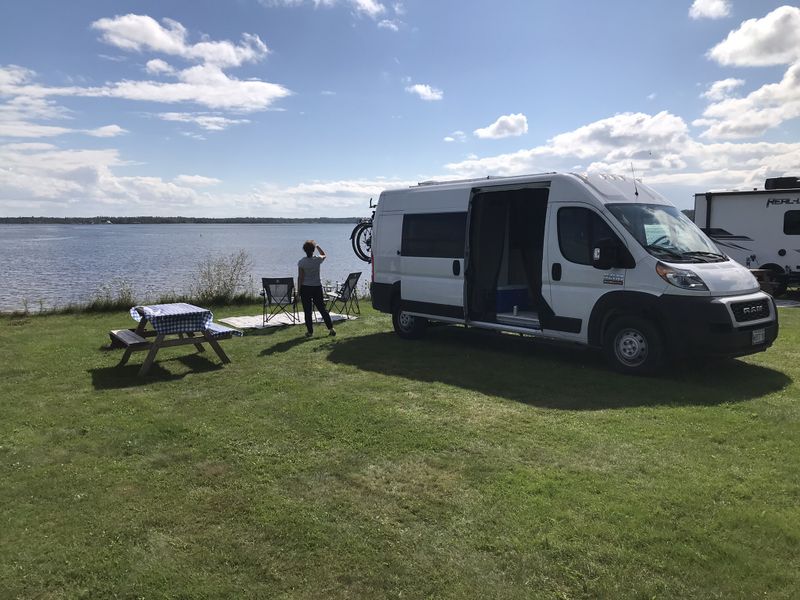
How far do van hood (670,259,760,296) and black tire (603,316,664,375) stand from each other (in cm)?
73

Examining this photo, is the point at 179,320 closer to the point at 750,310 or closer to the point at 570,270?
the point at 570,270

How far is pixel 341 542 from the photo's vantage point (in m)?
3.34

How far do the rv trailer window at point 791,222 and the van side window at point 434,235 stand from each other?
35.1 ft

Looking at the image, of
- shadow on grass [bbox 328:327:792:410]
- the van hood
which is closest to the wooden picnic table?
shadow on grass [bbox 328:327:792:410]

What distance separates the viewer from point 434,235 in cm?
925

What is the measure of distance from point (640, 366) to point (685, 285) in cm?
104

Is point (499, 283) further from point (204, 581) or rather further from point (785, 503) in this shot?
point (204, 581)

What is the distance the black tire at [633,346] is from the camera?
6734 mm

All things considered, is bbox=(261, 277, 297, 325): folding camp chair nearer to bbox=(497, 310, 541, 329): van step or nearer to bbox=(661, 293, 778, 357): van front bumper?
bbox=(497, 310, 541, 329): van step

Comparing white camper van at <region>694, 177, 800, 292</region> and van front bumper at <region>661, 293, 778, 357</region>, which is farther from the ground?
white camper van at <region>694, 177, 800, 292</region>

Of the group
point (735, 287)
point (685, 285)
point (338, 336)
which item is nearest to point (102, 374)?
point (338, 336)

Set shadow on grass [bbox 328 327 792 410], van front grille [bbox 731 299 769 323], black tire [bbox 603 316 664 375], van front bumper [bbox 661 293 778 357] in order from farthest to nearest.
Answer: black tire [bbox 603 316 664 375] → van front grille [bbox 731 299 769 323] → van front bumper [bbox 661 293 778 357] → shadow on grass [bbox 328 327 792 410]

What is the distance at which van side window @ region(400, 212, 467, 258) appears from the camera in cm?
888

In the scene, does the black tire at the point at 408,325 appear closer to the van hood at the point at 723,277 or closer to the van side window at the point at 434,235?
the van side window at the point at 434,235
